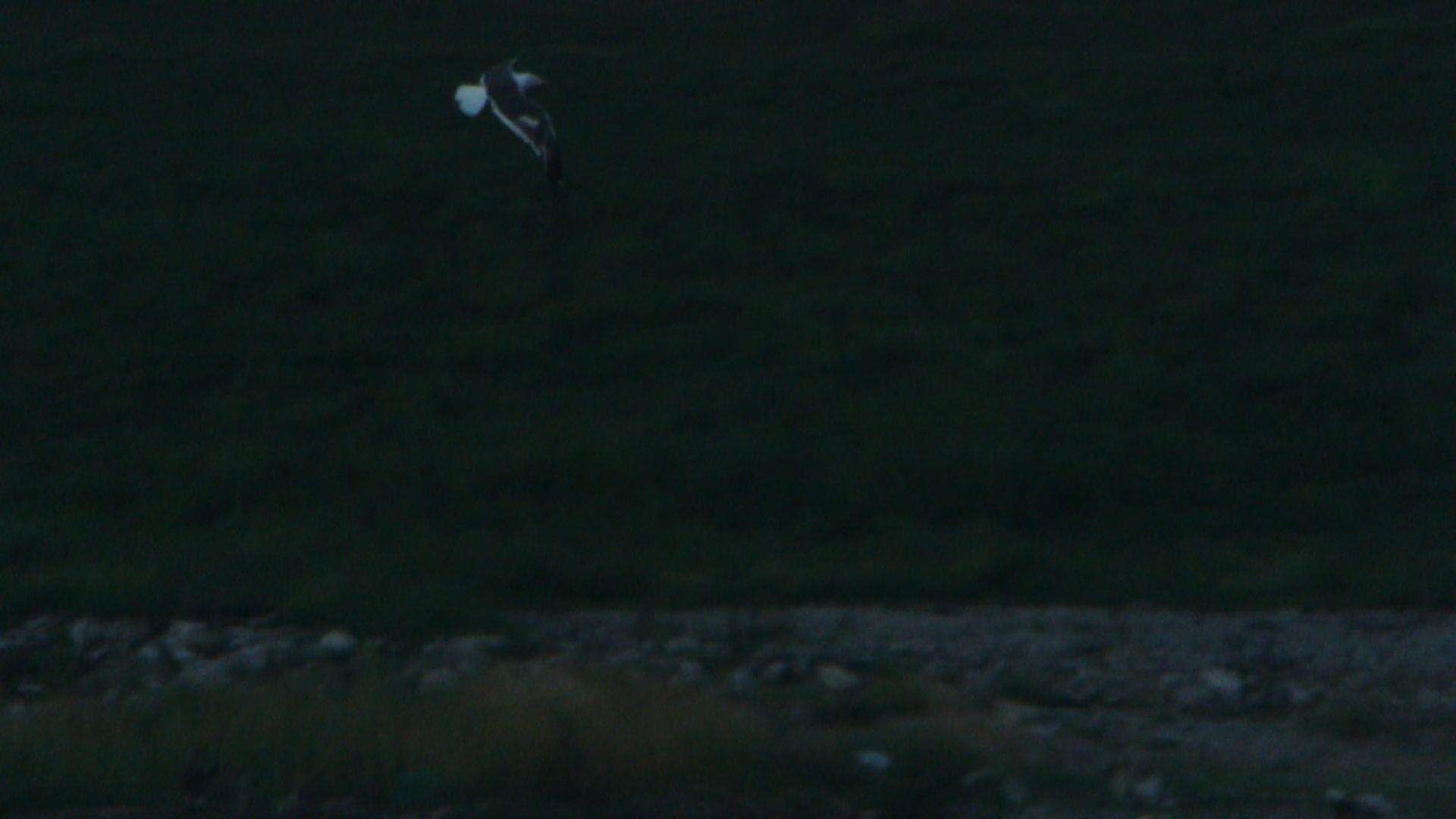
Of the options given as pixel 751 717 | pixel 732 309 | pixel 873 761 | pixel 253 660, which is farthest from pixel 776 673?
pixel 732 309

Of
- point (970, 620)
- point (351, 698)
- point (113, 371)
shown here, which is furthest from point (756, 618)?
point (113, 371)

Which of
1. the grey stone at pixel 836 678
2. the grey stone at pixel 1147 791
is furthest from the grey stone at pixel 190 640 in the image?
the grey stone at pixel 1147 791

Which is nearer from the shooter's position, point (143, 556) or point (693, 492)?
point (143, 556)

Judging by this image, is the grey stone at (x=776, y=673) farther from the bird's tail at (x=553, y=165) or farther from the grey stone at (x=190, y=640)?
the bird's tail at (x=553, y=165)

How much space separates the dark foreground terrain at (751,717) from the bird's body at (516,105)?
4.54 m

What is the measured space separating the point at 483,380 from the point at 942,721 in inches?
260

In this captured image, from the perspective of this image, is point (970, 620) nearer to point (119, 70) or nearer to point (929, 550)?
point (929, 550)

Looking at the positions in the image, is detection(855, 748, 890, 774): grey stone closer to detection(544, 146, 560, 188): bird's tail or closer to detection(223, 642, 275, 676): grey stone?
detection(223, 642, 275, 676): grey stone

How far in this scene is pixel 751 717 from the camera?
22.9 feet

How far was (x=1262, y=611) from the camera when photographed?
9523 millimetres

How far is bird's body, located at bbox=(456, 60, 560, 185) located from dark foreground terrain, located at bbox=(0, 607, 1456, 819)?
454 cm

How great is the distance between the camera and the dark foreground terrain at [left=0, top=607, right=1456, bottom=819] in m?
6.21

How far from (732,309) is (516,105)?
1.92 metres

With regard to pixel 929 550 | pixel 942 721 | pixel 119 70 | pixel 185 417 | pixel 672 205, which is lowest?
pixel 942 721
